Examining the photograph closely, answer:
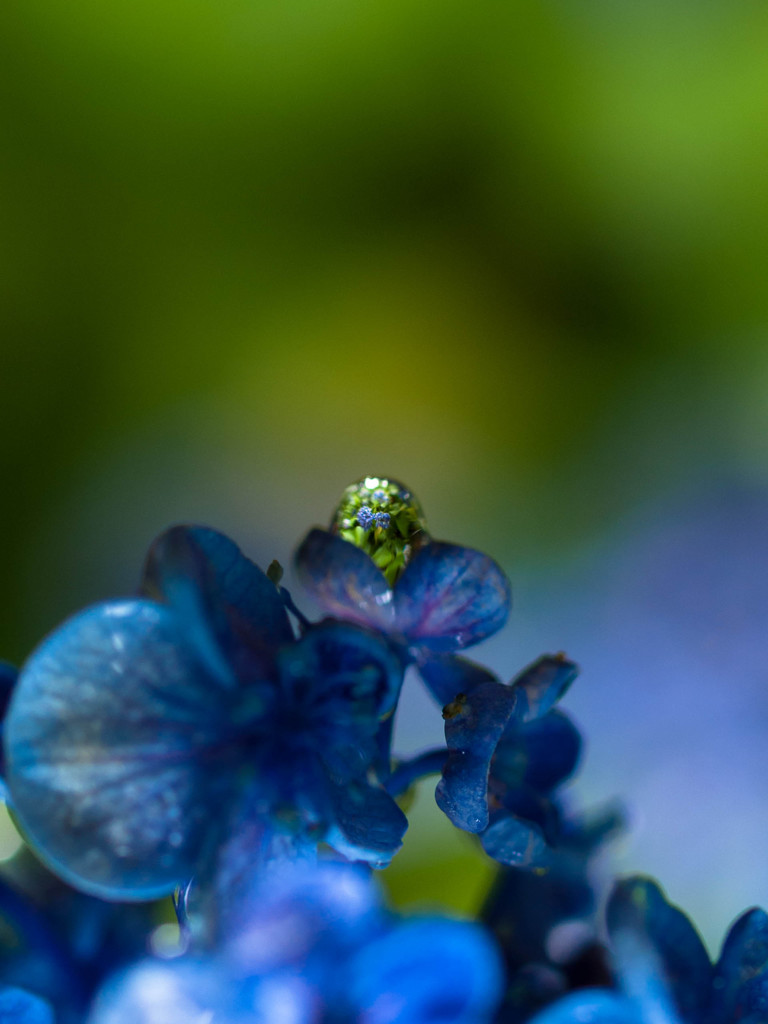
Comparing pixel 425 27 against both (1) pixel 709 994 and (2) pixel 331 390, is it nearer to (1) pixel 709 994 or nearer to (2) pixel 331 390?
(2) pixel 331 390

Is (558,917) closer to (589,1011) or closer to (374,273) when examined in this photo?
(589,1011)

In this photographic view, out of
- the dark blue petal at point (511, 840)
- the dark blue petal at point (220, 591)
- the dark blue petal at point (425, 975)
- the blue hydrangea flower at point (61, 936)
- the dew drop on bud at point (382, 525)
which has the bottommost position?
the blue hydrangea flower at point (61, 936)

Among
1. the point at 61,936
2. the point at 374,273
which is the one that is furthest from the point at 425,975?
the point at 374,273

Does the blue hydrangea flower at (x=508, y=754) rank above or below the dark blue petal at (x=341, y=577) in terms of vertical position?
below

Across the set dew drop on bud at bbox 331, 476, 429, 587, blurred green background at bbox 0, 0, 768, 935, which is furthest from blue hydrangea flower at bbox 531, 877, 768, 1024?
blurred green background at bbox 0, 0, 768, 935

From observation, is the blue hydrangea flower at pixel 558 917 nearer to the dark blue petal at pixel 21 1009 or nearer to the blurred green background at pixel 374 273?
the dark blue petal at pixel 21 1009

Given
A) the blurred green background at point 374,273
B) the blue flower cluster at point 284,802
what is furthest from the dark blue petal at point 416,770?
the blurred green background at point 374,273

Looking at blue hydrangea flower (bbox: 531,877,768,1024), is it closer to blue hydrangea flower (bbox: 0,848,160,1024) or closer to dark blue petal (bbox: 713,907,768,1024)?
dark blue petal (bbox: 713,907,768,1024)

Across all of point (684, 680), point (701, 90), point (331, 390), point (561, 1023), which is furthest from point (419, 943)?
point (701, 90)
